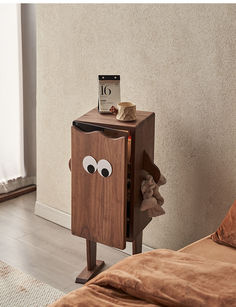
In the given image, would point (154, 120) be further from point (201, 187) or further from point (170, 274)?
point (170, 274)

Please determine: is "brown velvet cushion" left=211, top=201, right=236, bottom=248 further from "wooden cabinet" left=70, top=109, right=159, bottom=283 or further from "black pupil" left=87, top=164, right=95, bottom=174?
"black pupil" left=87, top=164, right=95, bottom=174

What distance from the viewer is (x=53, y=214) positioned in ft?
10.7

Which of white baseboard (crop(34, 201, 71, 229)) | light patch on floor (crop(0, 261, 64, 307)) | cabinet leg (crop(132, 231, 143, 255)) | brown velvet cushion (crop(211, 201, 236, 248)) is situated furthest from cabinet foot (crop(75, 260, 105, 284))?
brown velvet cushion (crop(211, 201, 236, 248))

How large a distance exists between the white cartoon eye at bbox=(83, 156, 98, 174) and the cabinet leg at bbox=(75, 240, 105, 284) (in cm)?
44

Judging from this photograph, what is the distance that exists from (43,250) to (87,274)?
0.41m

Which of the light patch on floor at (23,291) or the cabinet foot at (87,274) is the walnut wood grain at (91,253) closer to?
the cabinet foot at (87,274)

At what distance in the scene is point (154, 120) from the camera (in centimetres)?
245

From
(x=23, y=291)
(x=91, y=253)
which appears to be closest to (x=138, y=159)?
(x=91, y=253)

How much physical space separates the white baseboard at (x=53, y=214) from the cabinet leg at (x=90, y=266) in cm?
58

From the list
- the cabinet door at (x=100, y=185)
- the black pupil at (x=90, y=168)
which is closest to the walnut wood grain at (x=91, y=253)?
the cabinet door at (x=100, y=185)

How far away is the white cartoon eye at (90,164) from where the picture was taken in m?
2.27

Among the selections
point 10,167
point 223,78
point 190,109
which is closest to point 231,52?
point 223,78

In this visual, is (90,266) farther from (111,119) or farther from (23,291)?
(111,119)

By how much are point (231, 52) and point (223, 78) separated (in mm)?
125
